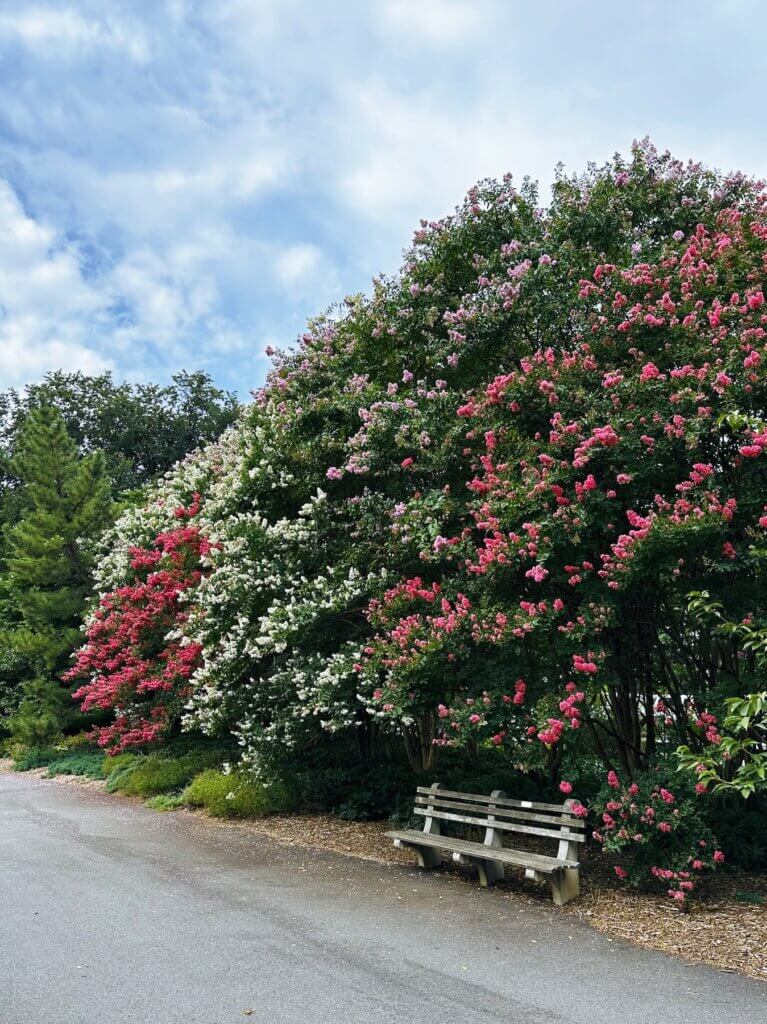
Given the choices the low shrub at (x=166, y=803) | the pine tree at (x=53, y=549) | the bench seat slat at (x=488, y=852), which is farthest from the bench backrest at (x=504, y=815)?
the pine tree at (x=53, y=549)

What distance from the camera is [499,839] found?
6.19 m

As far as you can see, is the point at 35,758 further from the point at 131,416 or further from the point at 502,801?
the point at 131,416

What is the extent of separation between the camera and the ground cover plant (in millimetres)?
5559

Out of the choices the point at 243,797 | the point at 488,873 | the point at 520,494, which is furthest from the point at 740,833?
the point at 243,797

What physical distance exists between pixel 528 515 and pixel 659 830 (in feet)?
8.50

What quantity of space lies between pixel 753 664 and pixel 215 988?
4.46 metres

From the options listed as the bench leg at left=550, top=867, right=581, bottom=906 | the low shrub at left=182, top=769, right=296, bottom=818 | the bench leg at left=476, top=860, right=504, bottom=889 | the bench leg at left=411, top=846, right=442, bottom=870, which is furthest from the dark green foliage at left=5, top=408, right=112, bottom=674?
the bench leg at left=550, top=867, right=581, bottom=906

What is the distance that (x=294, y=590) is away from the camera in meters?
8.23

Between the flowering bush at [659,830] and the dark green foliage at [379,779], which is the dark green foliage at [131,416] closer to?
the dark green foliage at [379,779]

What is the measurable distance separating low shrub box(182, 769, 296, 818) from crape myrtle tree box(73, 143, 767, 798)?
75 cm

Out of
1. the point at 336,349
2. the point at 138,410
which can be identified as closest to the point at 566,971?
the point at 336,349

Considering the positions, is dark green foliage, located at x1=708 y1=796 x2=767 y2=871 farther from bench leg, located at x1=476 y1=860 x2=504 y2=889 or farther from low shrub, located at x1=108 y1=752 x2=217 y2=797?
low shrub, located at x1=108 y1=752 x2=217 y2=797

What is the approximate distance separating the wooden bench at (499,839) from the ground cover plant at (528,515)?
1.24ft

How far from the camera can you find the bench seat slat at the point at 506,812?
557 centimetres
